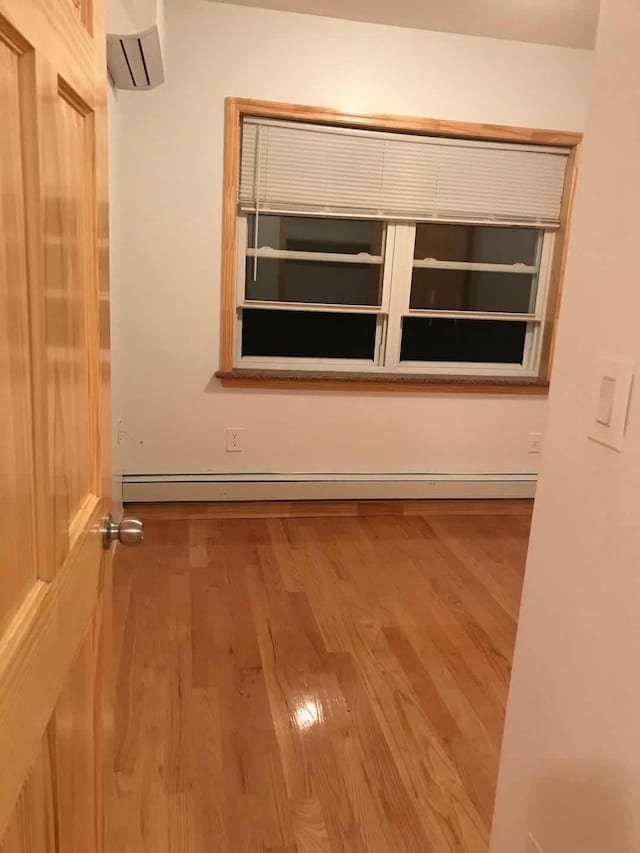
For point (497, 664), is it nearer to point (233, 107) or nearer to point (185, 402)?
point (185, 402)

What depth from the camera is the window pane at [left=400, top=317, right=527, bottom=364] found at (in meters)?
3.86

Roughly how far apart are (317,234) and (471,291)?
0.97 m

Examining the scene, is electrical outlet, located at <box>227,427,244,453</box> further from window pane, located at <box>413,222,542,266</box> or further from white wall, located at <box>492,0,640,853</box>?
white wall, located at <box>492,0,640,853</box>

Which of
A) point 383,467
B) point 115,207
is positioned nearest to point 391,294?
Result: point 383,467

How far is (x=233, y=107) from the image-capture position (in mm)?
3201

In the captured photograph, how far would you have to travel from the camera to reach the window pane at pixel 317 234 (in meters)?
3.51

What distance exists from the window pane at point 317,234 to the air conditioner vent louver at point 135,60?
87 cm

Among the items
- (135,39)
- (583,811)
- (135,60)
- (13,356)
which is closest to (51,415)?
(13,356)

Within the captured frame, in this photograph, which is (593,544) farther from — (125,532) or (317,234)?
(317,234)

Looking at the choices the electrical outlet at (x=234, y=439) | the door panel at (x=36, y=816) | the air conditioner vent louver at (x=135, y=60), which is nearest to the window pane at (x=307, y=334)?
the electrical outlet at (x=234, y=439)

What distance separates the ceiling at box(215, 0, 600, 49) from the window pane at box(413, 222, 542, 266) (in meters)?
0.95

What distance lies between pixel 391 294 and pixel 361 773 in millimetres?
2532

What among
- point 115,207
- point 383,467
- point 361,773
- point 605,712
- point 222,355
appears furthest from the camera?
point 383,467

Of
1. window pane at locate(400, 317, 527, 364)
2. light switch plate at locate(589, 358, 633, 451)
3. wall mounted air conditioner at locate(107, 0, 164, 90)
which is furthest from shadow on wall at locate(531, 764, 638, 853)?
window pane at locate(400, 317, 527, 364)
